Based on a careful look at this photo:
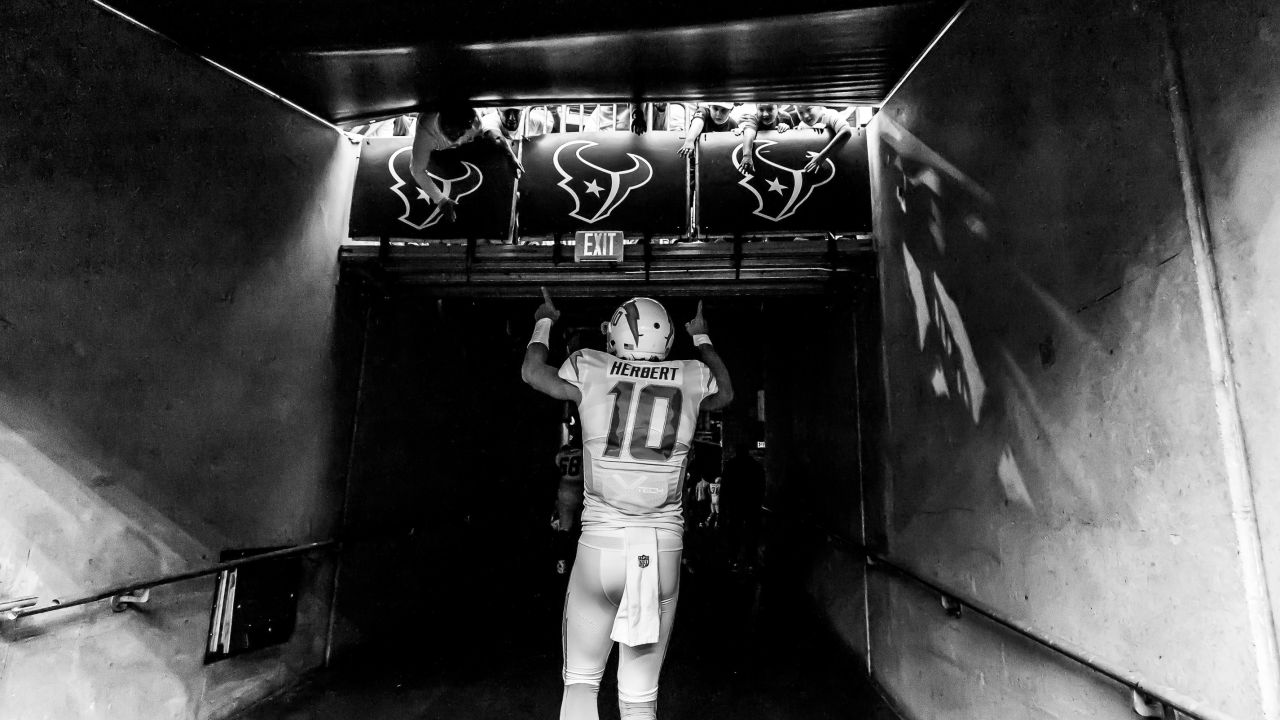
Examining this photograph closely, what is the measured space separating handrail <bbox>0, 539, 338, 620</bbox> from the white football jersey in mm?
1758

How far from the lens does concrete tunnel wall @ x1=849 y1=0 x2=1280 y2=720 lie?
1.24 m

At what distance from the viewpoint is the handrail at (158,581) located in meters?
1.97

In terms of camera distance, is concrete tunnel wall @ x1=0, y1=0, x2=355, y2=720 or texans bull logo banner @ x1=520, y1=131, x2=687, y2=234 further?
texans bull logo banner @ x1=520, y1=131, x2=687, y2=234

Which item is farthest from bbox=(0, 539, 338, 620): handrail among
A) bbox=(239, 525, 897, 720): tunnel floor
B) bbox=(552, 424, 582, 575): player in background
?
bbox=(552, 424, 582, 575): player in background

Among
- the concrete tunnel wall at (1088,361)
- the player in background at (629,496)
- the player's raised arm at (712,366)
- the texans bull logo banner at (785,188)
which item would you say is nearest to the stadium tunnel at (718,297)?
the concrete tunnel wall at (1088,361)

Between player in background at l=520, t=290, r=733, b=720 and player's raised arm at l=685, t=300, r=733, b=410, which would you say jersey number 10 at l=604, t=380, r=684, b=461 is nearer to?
player in background at l=520, t=290, r=733, b=720

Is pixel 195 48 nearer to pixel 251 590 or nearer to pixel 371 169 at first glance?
pixel 371 169

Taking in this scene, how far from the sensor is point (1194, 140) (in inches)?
53.6

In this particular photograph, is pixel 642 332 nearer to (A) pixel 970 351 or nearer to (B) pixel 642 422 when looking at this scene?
(B) pixel 642 422

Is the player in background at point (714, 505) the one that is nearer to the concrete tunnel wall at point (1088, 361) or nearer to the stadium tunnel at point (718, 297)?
the stadium tunnel at point (718, 297)

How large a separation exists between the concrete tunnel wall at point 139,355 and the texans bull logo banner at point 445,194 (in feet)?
1.45

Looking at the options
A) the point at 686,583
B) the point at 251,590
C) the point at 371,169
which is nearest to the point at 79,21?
the point at 371,169

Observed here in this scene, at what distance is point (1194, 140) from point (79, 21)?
362 centimetres

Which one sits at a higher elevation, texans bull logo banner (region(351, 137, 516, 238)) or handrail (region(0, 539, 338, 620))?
texans bull logo banner (region(351, 137, 516, 238))
